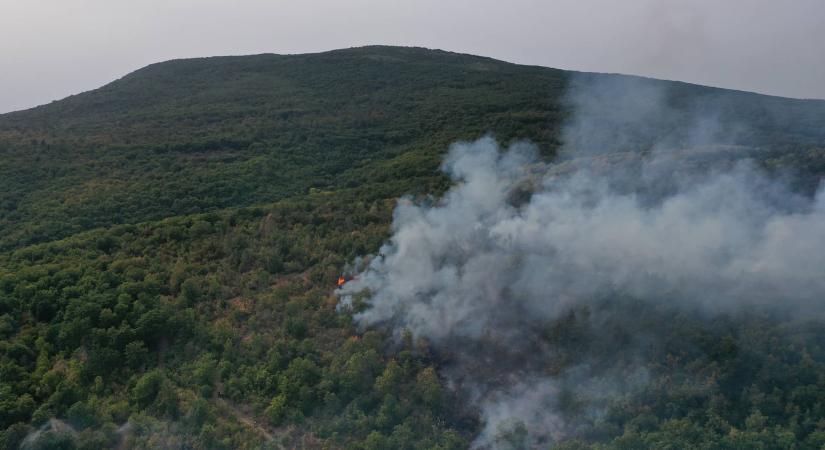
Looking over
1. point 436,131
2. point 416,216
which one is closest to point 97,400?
point 416,216

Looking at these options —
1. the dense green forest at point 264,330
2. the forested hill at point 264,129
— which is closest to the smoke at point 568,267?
the dense green forest at point 264,330

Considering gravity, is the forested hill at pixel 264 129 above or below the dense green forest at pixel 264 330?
above

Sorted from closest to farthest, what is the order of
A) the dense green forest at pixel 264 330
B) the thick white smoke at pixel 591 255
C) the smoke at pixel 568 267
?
the dense green forest at pixel 264 330
the smoke at pixel 568 267
the thick white smoke at pixel 591 255

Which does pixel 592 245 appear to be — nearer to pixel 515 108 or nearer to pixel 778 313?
pixel 778 313

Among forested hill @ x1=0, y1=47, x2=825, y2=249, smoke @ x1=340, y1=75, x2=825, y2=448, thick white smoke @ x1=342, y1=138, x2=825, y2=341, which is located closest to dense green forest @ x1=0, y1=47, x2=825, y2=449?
forested hill @ x1=0, y1=47, x2=825, y2=249

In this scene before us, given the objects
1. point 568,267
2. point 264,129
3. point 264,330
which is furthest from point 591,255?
point 264,129

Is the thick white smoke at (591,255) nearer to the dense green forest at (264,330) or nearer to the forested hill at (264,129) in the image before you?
the dense green forest at (264,330)

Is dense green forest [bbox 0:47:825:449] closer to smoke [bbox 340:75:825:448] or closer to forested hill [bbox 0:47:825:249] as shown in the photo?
forested hill [bbox 0:47:825:249]
